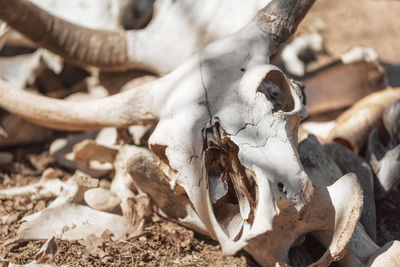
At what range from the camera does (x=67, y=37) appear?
2279mm

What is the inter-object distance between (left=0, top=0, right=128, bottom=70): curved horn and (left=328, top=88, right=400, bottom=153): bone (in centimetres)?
110

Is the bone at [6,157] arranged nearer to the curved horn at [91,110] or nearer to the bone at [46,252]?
the curved horn at [91,110]

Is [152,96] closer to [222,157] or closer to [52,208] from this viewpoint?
[222,157]

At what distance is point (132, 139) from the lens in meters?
2.25

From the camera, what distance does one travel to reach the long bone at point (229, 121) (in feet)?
4.99

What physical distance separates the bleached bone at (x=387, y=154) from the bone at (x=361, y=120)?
5cm

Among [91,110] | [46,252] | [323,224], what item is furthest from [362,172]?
[46,252]

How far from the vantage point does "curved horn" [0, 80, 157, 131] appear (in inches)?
75.6

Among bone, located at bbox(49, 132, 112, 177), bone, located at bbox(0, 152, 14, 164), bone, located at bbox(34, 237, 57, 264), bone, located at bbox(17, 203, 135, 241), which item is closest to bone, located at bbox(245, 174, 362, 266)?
bone, located at bbox(17, 203, 135, 241)

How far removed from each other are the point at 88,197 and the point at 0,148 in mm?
801

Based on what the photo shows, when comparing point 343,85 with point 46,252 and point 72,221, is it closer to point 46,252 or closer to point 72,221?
point 72,221

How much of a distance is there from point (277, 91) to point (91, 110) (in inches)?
29.4

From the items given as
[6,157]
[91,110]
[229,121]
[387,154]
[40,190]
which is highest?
[229,121]

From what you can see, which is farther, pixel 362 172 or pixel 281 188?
pixel 362 172
